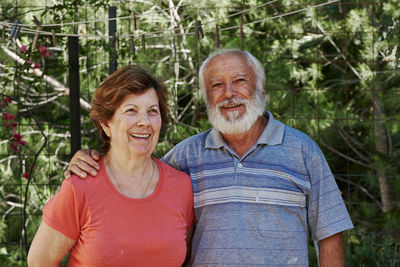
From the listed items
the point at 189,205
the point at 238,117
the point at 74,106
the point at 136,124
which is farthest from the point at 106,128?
the point at 74,106

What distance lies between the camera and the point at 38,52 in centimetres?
350

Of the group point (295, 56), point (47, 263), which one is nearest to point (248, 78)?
point (47, 263)

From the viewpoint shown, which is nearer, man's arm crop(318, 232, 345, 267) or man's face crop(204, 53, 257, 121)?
man's arm crop(318, 232, 345, 267)

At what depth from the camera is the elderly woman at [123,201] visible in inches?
68.3

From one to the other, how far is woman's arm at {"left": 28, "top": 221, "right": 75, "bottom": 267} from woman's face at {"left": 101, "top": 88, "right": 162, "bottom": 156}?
0.38 m

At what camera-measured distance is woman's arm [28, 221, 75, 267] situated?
67.5 inches

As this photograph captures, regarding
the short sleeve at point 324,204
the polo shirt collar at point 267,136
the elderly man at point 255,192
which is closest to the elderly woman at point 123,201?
the elderly man at point 255,192

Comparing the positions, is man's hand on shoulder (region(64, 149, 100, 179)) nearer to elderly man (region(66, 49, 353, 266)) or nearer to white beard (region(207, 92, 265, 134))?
elderly man (region(66, 49, 353, 266))

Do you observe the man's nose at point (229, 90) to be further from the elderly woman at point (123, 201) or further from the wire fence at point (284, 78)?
the wire fence at point (284, 78)

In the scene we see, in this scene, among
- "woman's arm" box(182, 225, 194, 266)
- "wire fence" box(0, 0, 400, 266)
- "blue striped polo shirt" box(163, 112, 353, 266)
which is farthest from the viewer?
"wire fence" box(0, 0, 400, 266)

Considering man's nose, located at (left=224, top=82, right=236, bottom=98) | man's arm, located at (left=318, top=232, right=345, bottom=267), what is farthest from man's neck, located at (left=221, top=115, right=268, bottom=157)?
man's arm, located at (left=318, top=232, right=345, bottom=267)

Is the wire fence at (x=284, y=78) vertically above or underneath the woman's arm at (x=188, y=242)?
above

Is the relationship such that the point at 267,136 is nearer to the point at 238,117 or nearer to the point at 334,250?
the point at 238,117

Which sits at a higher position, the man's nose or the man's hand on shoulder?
the man's nose
